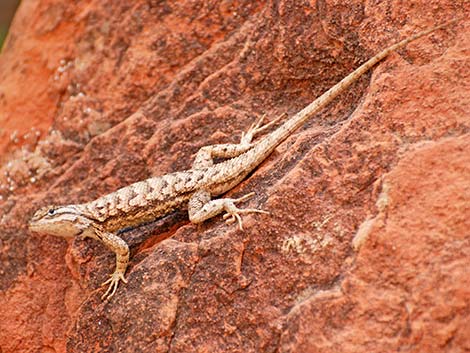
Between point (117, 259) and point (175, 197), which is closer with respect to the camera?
point (117, 259)

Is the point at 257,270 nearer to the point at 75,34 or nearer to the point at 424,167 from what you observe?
the point at 424,167

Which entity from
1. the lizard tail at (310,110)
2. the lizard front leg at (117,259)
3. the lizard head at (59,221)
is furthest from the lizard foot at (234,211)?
the lizard head at (59,221)

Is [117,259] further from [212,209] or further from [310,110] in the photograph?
[310,110]

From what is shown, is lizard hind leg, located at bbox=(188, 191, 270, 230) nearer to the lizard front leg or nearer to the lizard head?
the lizard front leg

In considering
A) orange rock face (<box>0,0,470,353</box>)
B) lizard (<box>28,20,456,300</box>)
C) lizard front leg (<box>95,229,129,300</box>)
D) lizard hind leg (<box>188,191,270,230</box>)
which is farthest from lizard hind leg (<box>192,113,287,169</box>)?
lizard front leg (<box>95,229,129,300</box>)

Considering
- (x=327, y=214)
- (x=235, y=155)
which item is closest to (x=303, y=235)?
(x=327, y=214)

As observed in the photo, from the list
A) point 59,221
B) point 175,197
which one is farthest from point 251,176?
point 59,221
